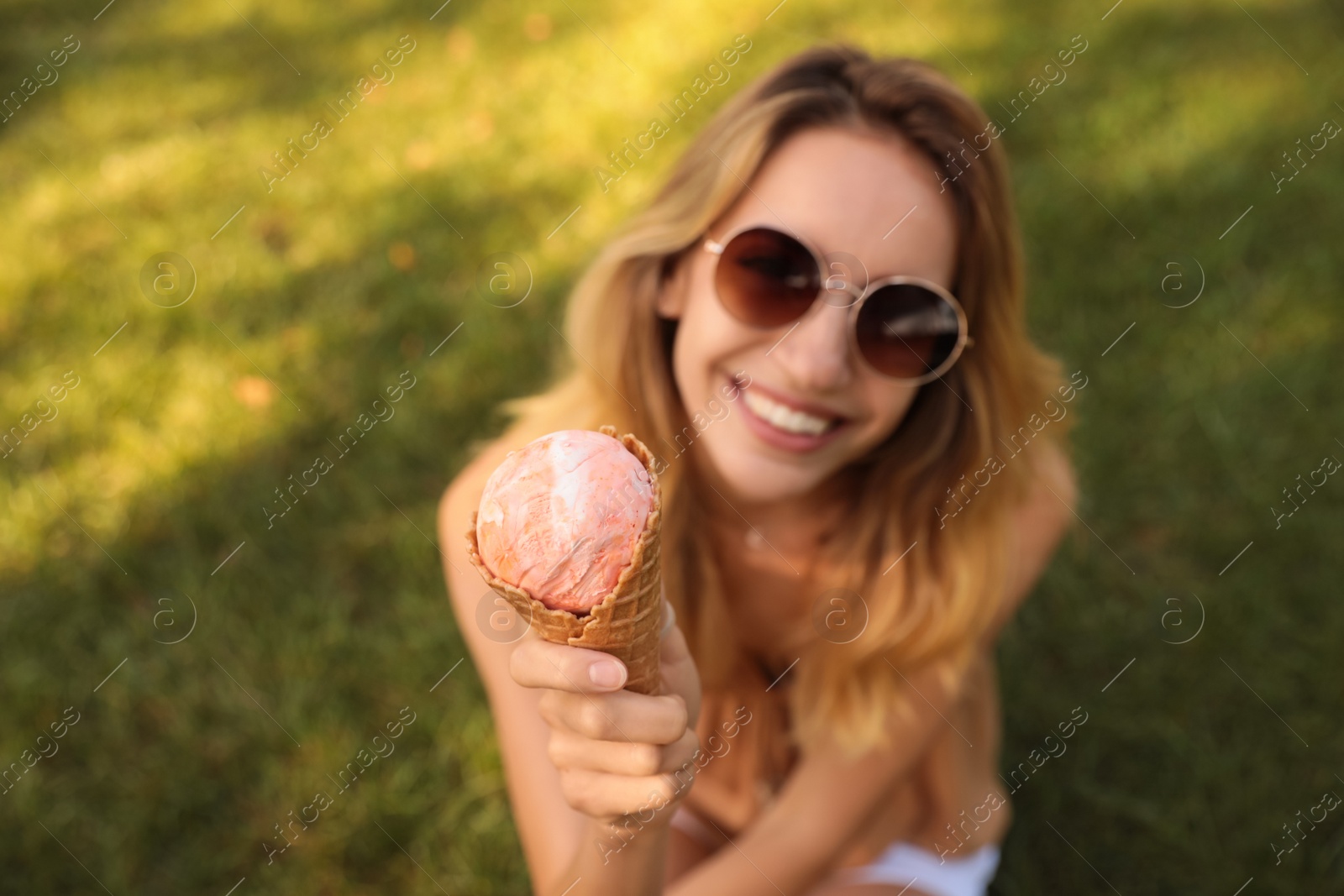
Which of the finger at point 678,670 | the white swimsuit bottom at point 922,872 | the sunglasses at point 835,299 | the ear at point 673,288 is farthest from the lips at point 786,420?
the white swimsuit bottom at point 922,872

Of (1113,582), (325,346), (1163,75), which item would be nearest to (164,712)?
(325,346)

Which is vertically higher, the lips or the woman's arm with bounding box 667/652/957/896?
the lips

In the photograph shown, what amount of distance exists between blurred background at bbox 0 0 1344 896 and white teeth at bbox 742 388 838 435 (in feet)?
5.47

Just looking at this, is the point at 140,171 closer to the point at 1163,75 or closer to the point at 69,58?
the point at 69,58

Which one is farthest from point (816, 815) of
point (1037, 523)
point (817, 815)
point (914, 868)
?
point (1037, 523)

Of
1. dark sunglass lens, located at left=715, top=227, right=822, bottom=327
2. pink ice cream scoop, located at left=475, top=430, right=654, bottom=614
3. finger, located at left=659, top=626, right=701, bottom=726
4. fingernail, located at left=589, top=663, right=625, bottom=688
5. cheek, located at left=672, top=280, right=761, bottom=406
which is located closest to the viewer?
pink ice cream scoop, located at left=475, top=430, right=654, bottom=614

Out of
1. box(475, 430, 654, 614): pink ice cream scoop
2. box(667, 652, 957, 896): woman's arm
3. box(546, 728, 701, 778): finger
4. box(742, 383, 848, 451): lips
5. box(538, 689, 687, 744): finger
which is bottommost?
box(667, 652, 957, 896): woman's arm

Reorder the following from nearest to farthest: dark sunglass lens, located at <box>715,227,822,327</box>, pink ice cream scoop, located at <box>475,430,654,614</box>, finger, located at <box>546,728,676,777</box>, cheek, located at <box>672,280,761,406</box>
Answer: pink ice cream scoop, located at <box>475,430,654,614</box>
finger, located at <box>546,728,676,777</box>
dark sunglass lens, located at <box>715,227,822,327</box>
cheek, located at <box>672,280,761,406</box>

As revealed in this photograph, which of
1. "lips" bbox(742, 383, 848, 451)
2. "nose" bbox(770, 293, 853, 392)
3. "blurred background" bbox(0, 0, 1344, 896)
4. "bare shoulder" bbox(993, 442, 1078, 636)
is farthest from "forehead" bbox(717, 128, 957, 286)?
"blurred background" bbox(0, 0, 1344, 896)

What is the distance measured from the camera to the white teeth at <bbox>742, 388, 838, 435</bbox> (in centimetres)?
213

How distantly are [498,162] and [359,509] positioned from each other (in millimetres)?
2310

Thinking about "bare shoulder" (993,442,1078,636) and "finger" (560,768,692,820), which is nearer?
"finger" (560,768,692,820)

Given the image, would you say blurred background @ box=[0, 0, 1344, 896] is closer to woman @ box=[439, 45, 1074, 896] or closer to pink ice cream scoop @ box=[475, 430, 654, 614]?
woman @ box=[439, 45, 1074, 896]

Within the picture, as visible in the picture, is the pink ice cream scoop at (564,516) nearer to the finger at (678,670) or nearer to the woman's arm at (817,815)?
the finger at (678,670)
